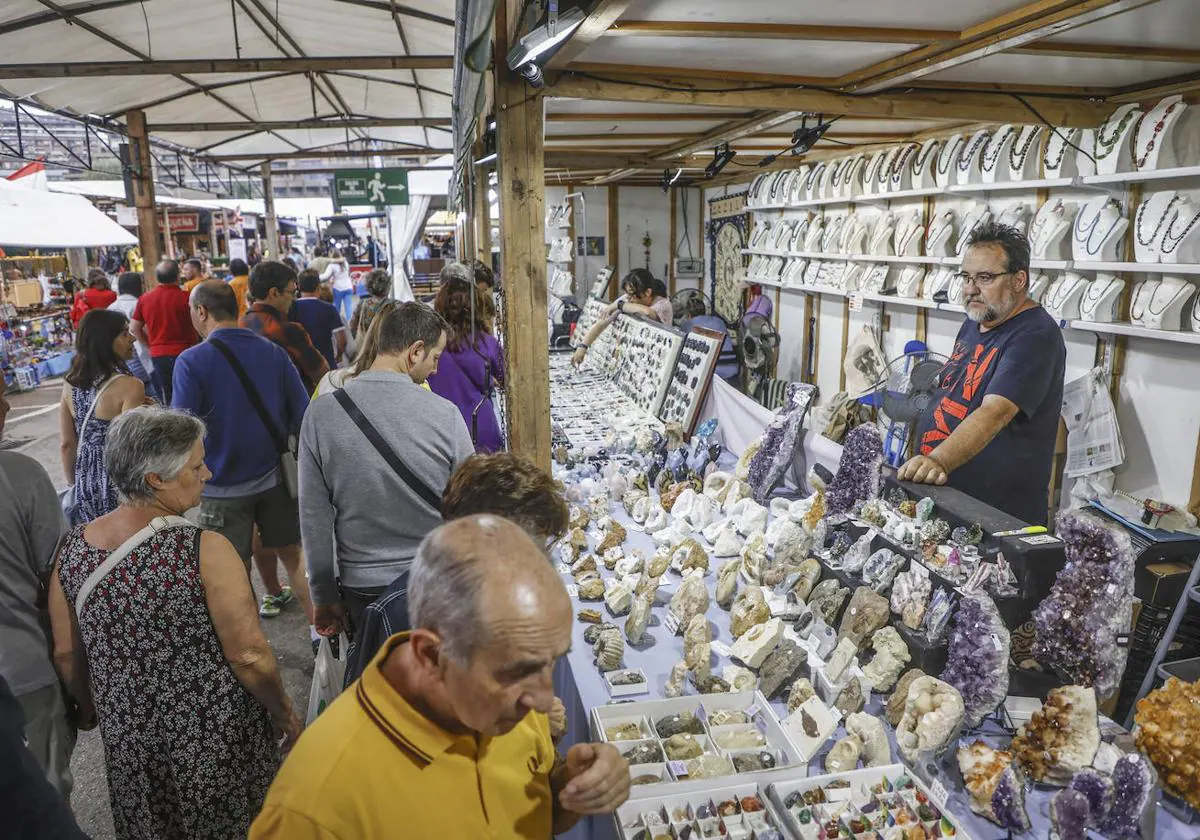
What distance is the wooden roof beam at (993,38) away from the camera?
2270 millimetres

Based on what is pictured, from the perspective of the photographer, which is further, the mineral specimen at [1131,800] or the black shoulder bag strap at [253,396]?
the black shoulder bag strap at [253,396]

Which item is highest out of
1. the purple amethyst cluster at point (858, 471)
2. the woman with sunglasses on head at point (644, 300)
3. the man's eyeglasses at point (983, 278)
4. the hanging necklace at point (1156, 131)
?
the hanging necklace at point (1156, 131)

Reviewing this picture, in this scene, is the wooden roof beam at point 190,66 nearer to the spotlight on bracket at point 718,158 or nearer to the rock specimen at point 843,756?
the spotlight on bracket at point 718,158

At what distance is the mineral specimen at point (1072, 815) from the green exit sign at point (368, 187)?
307 inches

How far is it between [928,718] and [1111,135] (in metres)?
3.68

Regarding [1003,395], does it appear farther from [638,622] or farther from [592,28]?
[592,28]

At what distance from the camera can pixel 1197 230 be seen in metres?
3.62

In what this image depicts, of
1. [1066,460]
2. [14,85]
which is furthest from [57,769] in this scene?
[14,85]

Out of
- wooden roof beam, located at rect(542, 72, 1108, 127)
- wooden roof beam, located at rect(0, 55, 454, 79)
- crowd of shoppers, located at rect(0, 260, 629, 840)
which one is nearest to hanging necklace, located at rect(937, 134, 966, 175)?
wooden roof beam, located at rect(542, 72, 1108, 127)

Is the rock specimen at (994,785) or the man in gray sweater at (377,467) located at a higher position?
the man in gray sweater at (377,467)

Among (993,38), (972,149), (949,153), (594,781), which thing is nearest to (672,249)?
(949,153)

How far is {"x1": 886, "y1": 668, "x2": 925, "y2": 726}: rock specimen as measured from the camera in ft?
6.36

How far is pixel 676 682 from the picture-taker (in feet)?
7.17

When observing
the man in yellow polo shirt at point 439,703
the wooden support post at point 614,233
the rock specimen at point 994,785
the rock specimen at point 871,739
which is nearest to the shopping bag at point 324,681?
the man in yellow polo shirt at point 439,703
